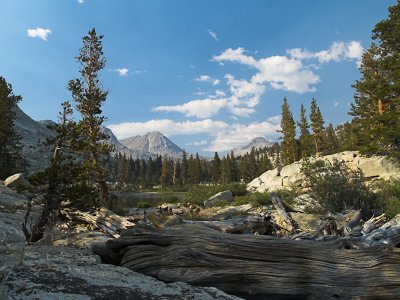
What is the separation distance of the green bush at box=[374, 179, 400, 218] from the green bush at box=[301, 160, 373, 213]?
548mm

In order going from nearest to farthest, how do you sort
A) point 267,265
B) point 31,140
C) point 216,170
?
1. point 267,265
2. point 31,140
3. point 216,170

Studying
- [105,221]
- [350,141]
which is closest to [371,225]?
[105,221]

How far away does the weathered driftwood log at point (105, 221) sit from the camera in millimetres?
13039

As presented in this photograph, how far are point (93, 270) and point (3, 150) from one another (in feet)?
136

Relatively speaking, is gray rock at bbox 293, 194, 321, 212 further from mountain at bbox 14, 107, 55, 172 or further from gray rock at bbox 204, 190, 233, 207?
mountain at bbox 14, 107, 55, 172

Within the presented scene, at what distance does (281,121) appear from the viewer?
281 ft

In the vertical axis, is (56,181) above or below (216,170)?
below

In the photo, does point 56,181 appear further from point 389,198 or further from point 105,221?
point 389,198

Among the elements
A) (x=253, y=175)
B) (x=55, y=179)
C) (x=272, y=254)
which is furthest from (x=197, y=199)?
(x=253, y=175)

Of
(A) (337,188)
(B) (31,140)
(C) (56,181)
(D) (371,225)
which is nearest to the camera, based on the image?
(D) (371,225)

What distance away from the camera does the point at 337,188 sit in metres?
19.2

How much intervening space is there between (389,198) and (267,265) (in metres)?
14.1

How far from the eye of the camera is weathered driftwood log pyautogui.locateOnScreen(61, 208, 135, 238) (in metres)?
13.0

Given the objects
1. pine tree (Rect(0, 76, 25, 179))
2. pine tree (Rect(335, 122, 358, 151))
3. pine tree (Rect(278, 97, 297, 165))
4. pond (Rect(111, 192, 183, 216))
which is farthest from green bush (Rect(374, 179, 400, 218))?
pine tree (Rect(278, 97, 297, 165))
